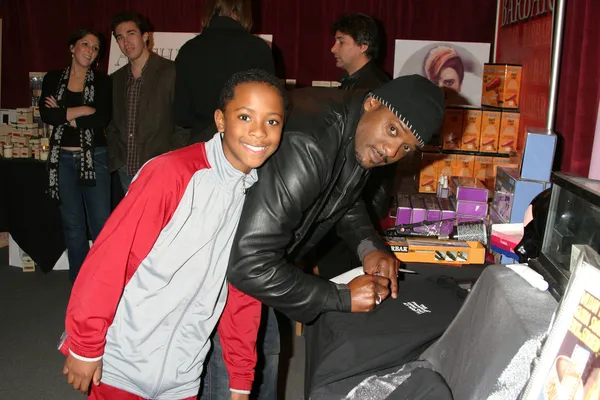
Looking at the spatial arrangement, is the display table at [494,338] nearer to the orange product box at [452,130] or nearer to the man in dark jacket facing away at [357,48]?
the man in dark jacket facing away at [357,48]

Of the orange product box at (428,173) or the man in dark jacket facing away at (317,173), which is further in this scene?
the orange product box at (428,173)

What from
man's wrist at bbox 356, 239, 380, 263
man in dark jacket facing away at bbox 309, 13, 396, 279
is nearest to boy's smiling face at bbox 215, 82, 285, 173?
man's wrist at bbox 356, 239, 380, 263

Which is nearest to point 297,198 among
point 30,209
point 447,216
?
point 447,216

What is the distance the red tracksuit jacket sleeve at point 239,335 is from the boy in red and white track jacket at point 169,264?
0.10 metres

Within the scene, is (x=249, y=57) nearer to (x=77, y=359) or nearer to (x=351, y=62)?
(x=351, y=62)

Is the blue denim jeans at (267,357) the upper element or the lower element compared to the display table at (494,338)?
lower

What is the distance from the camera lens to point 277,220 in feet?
3.95

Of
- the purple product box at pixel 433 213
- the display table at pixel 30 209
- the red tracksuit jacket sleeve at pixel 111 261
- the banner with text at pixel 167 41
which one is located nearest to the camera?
the red tracksuit jacket sleeve at pixel 111 261

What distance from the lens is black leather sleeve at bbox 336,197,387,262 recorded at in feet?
5.40

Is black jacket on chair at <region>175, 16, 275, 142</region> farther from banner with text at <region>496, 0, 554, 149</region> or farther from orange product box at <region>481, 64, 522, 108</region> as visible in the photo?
orange product box at <region>481, 64, 522, 108</region>

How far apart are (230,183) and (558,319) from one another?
0.70 meters

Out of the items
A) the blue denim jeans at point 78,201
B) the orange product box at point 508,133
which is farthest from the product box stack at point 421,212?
the blue denim jeans at point 78,201

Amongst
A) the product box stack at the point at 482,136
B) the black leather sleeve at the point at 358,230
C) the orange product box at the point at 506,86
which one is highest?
the orange product box at the point at 506,86

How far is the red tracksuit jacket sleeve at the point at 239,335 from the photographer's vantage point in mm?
1461
